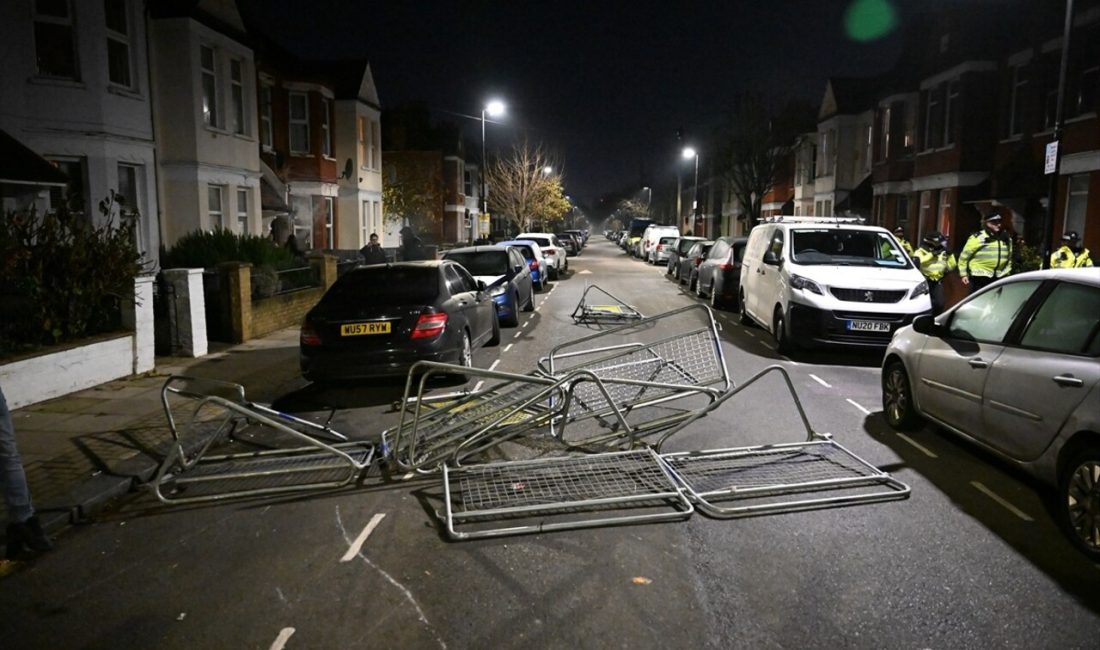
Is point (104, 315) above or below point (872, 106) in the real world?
below

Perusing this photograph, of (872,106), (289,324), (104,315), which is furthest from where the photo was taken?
(872,106)

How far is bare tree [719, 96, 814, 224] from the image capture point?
45.0 metres

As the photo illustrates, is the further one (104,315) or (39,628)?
(104,315)

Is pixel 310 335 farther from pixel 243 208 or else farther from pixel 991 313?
pixel 243 208

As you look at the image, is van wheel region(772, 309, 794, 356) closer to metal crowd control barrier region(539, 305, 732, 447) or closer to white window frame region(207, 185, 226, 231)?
metal crowd control barrier region(539, 305, 732, 447)

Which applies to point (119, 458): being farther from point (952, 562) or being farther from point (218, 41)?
point (218, 41)

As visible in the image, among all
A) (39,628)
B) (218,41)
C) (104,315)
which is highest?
(218,41)

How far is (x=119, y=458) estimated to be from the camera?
20.6 ft

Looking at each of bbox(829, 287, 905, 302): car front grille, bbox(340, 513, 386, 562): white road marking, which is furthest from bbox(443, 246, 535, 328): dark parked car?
bbox(340, 513, 386, 562): white road marking

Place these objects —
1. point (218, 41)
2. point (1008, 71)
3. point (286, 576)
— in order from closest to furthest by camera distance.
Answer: point (286, 576) < point (218, 41) < point (1008, 71)

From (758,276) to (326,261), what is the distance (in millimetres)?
8831

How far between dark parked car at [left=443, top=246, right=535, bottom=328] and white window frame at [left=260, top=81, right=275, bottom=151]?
41.0 feet

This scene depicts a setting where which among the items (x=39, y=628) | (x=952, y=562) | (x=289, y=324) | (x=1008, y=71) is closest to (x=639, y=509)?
(x=952, y=562)

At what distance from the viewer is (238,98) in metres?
20.5
